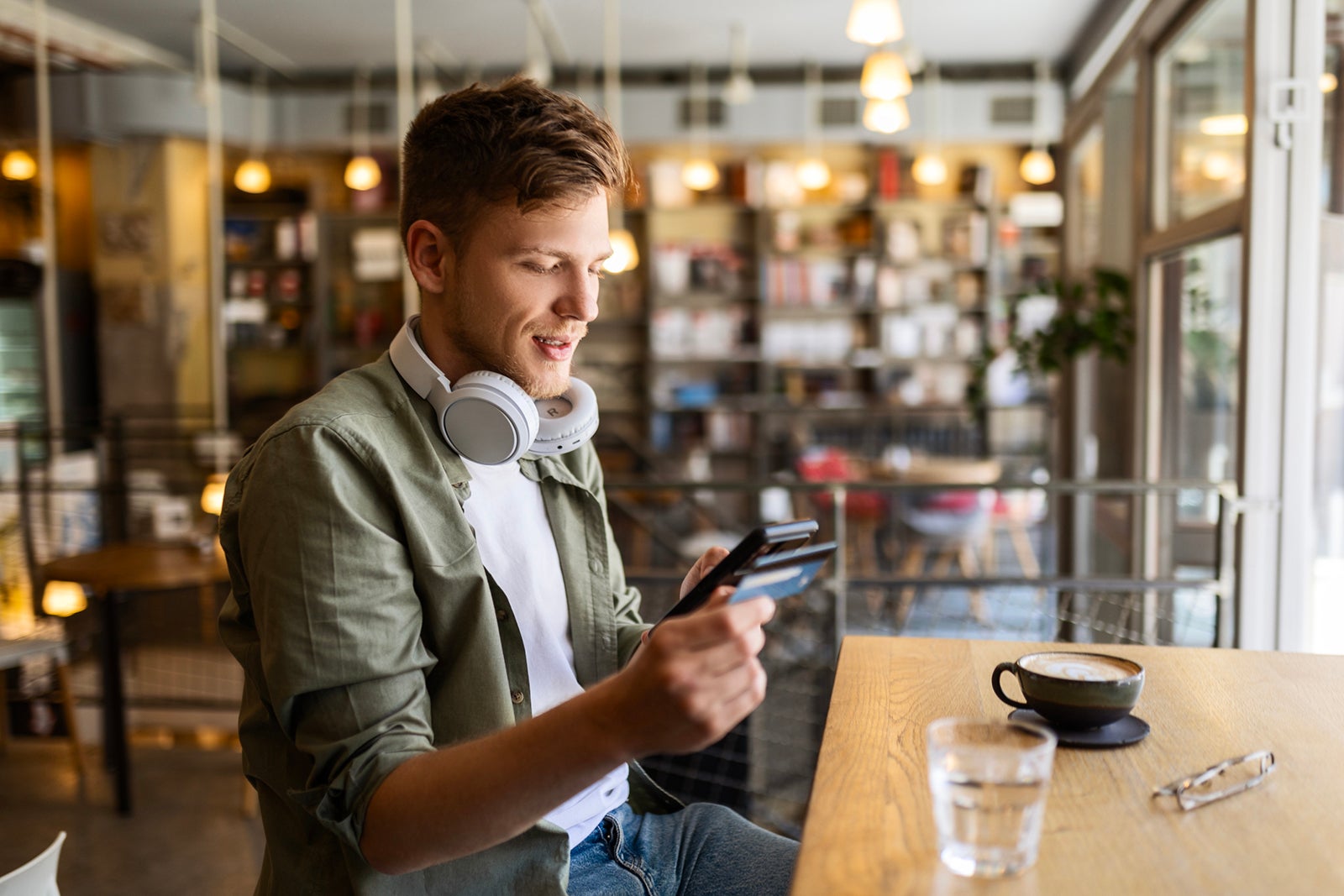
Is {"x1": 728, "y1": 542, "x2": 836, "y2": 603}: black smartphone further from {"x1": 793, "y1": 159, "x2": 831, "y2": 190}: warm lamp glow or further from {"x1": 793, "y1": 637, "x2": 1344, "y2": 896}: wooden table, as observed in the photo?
{"x1": 793, "y1": 159, "x2": 831, "y2": 190}: warm lamp glow

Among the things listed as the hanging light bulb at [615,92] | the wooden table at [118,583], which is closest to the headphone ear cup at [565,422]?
the wooden table at [118,583]

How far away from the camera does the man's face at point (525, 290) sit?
117cm

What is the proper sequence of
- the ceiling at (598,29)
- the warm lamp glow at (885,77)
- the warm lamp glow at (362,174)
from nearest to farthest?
the warm lamp glow at (885,77) → the ceiling at (598,29) → the warm lamp glow at (362,174)

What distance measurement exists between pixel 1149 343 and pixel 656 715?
3.83 metres

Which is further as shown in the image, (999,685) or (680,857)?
(680,857)

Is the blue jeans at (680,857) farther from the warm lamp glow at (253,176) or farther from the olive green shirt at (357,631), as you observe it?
the warm lamp glow at (253,176)

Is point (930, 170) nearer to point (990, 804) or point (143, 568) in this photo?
point (143, 568)

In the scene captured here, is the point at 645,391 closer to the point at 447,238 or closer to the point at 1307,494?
the point at 1307,494

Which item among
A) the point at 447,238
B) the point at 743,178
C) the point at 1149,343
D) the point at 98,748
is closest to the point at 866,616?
the point at 1149,343

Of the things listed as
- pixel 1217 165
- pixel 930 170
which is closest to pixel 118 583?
pixel 1217 165

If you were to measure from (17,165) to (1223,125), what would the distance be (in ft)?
23.3

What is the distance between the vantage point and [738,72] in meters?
7.61

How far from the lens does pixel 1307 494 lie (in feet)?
8.97

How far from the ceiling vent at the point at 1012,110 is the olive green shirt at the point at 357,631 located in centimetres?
747
